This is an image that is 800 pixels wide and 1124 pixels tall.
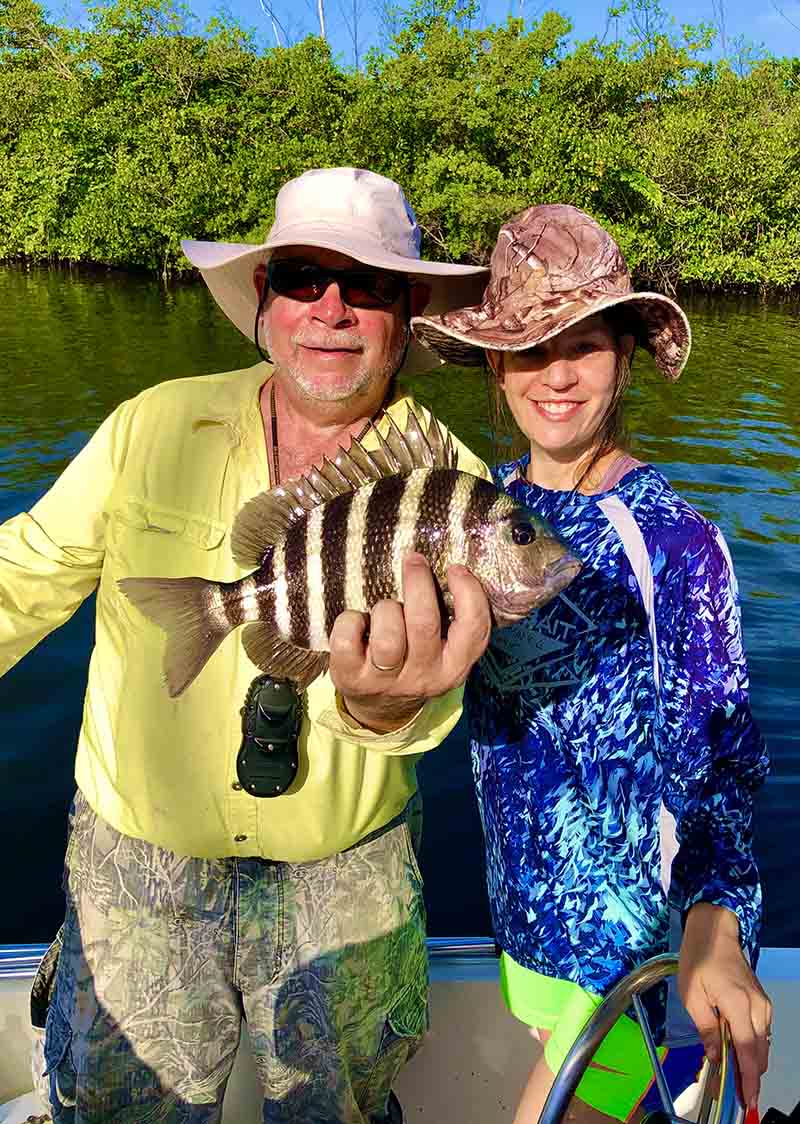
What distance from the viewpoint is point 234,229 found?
2894 cm

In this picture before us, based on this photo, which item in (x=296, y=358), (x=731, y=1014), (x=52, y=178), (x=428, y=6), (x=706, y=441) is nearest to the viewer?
(x=731, y=1014)

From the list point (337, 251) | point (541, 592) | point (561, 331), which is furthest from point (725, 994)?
point (337, 251)

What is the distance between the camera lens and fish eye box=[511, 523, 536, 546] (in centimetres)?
161

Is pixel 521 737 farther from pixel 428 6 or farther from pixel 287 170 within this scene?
pixel 428 6

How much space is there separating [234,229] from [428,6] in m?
9.34

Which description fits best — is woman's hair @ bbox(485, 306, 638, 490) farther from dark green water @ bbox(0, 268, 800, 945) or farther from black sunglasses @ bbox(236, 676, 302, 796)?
dark green water @ bbox(0, 268, 800, 945)

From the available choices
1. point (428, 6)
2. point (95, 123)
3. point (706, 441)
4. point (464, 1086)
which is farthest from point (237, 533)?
point (95, 123)

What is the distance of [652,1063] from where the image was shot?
145cm

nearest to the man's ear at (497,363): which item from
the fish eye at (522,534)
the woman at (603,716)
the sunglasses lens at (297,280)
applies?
the woman at (603,716)

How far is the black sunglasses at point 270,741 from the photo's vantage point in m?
1.80

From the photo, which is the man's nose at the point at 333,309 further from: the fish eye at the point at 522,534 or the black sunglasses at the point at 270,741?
the black sunglasses at the point at 270,741

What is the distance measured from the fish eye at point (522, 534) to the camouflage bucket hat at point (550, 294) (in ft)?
1.44

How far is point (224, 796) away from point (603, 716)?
0.84m

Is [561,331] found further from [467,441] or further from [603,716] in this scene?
[467,441]
